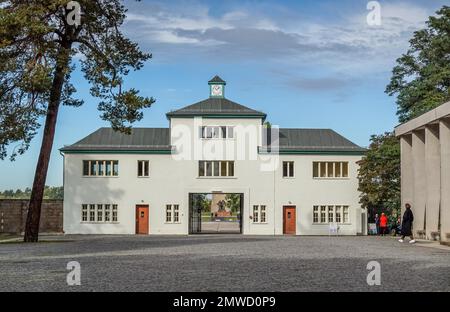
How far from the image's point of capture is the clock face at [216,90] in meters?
60.8

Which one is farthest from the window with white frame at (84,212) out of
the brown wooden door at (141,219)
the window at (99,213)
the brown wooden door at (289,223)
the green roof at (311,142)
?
the brown wooden door at (289,223)

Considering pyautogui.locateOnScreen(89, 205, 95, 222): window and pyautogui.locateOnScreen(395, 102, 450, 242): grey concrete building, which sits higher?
pyautogui.locateOnScreen(395, 102, 450, 242): grey concrete building

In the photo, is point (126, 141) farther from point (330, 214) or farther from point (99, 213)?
point (330, 214)

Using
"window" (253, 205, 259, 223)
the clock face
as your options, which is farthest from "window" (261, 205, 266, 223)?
the clock face

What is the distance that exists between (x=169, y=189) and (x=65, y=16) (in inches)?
915

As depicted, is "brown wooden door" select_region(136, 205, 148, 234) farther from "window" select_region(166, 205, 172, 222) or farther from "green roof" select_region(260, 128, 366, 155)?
"green roof" select_region(260, 128, 366, 155)

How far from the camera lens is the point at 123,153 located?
2258 inches

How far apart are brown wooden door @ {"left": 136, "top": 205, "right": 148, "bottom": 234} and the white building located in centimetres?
7

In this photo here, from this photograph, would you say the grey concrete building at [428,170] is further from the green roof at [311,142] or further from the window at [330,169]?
the green roof at [311,142]

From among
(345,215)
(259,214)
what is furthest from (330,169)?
(259,214)

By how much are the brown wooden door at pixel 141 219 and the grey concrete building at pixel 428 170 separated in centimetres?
2113

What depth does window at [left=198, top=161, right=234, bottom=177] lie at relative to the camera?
188 feet

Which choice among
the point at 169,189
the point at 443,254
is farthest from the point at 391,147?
the point at 443,254

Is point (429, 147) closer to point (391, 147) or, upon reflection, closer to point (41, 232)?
point (391, 147)
